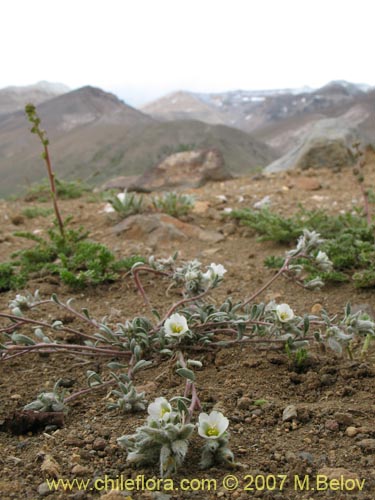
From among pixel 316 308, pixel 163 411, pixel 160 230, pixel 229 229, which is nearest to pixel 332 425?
pixel 163 411

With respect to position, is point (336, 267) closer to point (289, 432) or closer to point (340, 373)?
point (340, 373)

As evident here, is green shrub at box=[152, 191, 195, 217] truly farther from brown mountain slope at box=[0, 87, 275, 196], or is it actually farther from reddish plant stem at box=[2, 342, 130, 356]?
brown mountain slope at box=[0, 87, 275, 196]

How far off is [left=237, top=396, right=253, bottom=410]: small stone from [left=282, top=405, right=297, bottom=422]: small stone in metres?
0.13

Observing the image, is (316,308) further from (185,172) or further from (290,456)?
(185,172)

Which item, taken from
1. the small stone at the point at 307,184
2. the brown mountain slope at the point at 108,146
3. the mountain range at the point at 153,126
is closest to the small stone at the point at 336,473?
the small stone at the point at 307,184

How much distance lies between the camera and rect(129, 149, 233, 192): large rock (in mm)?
8645

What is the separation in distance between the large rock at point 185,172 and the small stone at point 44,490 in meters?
7.06

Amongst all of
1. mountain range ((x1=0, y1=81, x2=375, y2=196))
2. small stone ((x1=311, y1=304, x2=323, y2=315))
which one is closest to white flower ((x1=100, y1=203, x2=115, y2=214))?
small stone ((x1=311, y1=304, x2=323, y2=315))

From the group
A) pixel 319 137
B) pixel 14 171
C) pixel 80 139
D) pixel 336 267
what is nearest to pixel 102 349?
pixel 336 267

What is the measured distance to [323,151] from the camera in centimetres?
825

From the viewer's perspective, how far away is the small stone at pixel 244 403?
1.82 m

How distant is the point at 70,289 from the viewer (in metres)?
3.26

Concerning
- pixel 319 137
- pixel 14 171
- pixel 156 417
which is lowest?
pixel 14 171

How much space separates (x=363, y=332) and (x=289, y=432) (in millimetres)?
531
